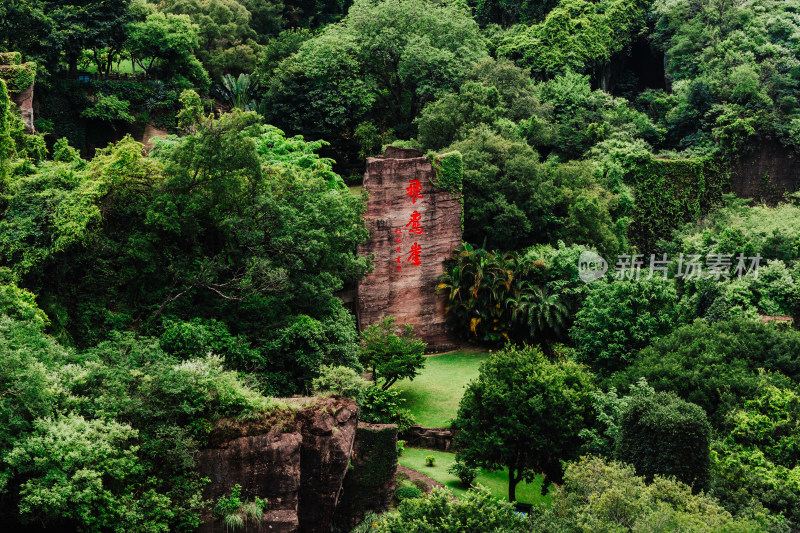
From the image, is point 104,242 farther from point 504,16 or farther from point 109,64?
point 504,16

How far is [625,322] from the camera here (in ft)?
71.0

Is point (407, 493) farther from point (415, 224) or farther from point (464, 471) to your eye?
point (415, 224)

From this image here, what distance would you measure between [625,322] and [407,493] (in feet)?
24.8

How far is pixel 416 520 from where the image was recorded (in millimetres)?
13234

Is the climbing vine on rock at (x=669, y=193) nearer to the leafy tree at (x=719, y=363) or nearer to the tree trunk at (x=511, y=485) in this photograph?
the leafy tree at (x=719, y=363)

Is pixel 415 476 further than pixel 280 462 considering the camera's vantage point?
Yes

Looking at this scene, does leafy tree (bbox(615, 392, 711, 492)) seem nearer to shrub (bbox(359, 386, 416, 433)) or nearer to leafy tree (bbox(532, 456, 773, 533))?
leafy tree (bbox(532, 456, 773, 533))

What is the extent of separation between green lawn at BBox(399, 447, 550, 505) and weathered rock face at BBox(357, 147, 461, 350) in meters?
5.59

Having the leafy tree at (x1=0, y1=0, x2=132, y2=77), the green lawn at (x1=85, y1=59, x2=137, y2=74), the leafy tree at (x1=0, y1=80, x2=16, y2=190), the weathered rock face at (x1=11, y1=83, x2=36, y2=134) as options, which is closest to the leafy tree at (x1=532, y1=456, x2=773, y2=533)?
the leafy tree at (x1=0, y1=80, x2=16, y2=190)

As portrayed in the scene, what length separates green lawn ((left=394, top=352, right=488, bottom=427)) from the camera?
23.5m

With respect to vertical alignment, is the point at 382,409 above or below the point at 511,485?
above

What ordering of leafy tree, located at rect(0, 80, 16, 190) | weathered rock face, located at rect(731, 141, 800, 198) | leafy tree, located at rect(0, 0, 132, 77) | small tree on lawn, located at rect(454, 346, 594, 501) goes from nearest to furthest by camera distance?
leafy tree, located at rect(0, 80, 16, 190)
small tree on lawn, located at rect(454, 346, 594, 501)
leafy tree, located at rect(0, 0, 132, 77)
weathered rock face, located at rect(731, 141, 800, 198)

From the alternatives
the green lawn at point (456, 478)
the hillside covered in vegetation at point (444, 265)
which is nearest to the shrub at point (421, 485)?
the green lawn at point (456, 478)

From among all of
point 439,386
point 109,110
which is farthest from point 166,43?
point 439,386
